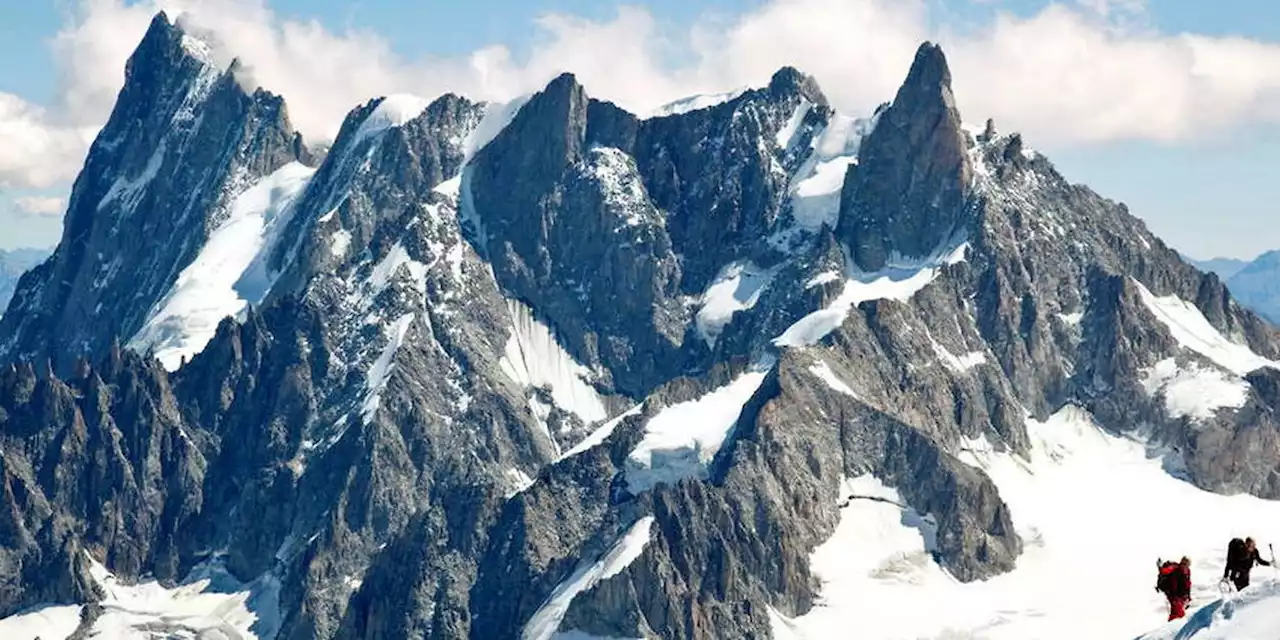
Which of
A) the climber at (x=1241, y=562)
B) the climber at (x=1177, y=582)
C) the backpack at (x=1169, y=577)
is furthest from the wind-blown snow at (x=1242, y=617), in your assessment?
the backpack at (x=1169, y=577)

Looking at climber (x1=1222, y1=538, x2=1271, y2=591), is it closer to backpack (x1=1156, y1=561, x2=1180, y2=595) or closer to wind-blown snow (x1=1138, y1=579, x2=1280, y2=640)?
backpack (x1=1156, y1=561, x2=1180, y2=595)

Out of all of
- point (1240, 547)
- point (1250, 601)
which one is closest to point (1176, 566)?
point (1240, 547)

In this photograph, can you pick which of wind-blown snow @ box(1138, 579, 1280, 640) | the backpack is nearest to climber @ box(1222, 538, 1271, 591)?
the backpack

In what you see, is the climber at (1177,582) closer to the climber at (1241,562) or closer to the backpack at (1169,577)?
the backpack at (1169,577)

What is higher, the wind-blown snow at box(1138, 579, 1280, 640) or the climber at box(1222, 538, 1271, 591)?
the climber at box(1222, 538, 1271, 591)

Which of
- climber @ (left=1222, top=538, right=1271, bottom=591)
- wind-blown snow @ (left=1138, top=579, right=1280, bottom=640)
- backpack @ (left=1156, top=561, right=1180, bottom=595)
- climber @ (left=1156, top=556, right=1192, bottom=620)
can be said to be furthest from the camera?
backpack @ (left=1156, top=561, right=1180, bottom=595)

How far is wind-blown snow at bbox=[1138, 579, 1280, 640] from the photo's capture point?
95625 millimetres

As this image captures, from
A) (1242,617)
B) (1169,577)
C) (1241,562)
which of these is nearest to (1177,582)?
(1169,577)

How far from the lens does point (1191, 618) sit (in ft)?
332

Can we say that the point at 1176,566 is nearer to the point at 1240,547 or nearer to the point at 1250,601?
the point at 1240,547

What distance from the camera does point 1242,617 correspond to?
319 feet

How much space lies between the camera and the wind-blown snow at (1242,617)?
95625 mm

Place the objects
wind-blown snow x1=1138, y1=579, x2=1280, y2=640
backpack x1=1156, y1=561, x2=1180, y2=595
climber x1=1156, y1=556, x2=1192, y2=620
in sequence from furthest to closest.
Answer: backpack x1=1156, y1=561, x2=1180, y2=595, climber x1=1156, y1=556, x2=1192, y2=620, wind-blown snow x1=1138, y1=579, x2=1280, y2=640

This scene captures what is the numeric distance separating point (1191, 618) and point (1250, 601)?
389 centimetres
